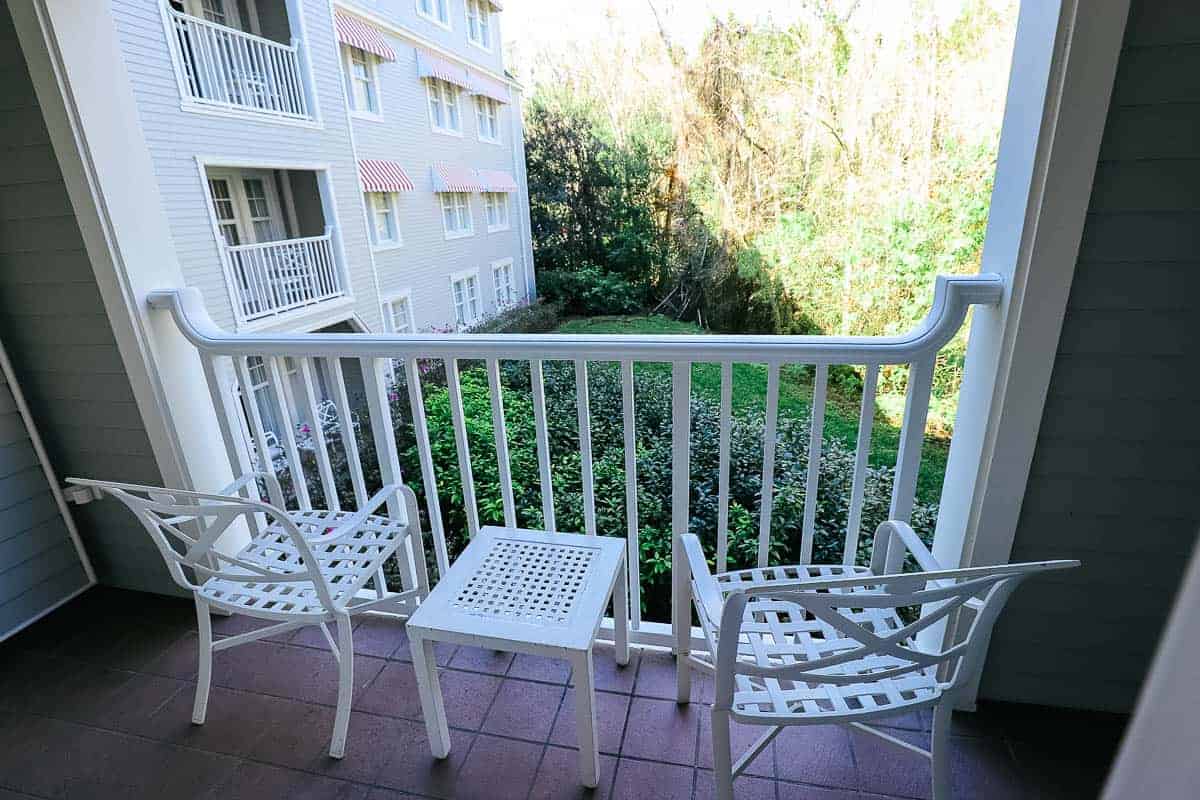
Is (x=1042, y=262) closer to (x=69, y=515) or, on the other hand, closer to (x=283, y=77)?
(x=69, y=515)

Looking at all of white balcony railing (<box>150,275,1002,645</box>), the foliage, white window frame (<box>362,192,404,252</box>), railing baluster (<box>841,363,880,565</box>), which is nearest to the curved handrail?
white balcony railing (<box>150,275,1002,645</box>)

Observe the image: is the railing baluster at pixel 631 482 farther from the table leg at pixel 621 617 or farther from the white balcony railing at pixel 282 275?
the white balcony railing at pixel 282 275

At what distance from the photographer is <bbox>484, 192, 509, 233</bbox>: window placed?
906cm

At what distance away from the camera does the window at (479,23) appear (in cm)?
768

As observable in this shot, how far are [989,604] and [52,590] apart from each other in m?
2.88

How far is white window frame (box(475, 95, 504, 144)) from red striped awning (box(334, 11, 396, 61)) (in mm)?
2304

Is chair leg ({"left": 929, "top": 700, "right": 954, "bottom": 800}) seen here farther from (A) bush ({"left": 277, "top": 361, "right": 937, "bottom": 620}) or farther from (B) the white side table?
(A) bush ({"left": 277, "top": 361, "right": 937, "bottom": 620})

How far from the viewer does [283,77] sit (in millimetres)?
5355

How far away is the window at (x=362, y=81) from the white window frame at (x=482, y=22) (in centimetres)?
194

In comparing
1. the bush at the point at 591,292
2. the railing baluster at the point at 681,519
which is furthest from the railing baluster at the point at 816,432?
the bush at the point at 591,292

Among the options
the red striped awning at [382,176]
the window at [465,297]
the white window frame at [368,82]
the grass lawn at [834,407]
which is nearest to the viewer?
the grass lawn at [834,407]

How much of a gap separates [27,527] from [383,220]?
5.62m

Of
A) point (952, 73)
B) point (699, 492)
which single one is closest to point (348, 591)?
point (699, 492)

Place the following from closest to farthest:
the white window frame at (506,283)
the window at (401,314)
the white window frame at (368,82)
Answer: the white window frame at (368,82)
the window at (401,314)
the white window frame at (506,283)
